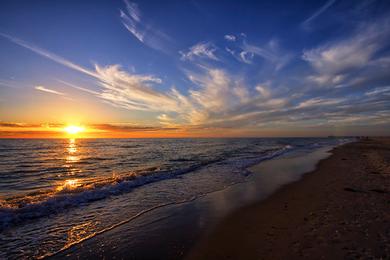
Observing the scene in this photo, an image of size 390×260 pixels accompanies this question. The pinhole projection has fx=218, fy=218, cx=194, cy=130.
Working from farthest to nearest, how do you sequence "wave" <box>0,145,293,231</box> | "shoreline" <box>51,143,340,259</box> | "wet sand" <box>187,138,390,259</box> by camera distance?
"wave" <box>0,145,293,231</box> < "shoreline" <box>51,143,340,259</box> < "wet sand" <box>187,138,390,259</box>

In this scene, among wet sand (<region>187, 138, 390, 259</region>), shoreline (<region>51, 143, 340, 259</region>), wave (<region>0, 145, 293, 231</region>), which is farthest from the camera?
wave (<region>0, 145, 293, 231</region>)

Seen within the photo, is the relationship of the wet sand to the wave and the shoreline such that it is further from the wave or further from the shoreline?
the wave

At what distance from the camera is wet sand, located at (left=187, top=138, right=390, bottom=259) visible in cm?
515

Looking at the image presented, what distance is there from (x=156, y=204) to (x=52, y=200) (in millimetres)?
4779

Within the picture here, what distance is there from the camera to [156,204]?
9.73 metres

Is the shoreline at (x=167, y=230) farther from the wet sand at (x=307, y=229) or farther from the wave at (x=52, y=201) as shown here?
the wave at (x=52, y=201)

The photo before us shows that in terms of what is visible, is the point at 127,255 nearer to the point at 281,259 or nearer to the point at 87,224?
the point at 87,224

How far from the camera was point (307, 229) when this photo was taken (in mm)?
6383

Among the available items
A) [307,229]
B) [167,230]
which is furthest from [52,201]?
[307,229]

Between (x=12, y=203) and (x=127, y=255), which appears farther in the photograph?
(x=12, y=203)

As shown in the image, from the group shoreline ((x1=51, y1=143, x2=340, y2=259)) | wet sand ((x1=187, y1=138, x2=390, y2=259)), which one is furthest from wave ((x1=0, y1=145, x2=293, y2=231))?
wet sand ((x1=187, y1=138, x2=390, y2=259))

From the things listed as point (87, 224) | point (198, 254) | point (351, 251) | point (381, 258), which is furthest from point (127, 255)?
point (381, 258)

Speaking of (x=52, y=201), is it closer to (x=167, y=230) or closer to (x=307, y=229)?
(x=167, y=230)

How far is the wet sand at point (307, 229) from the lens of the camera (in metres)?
5.15
